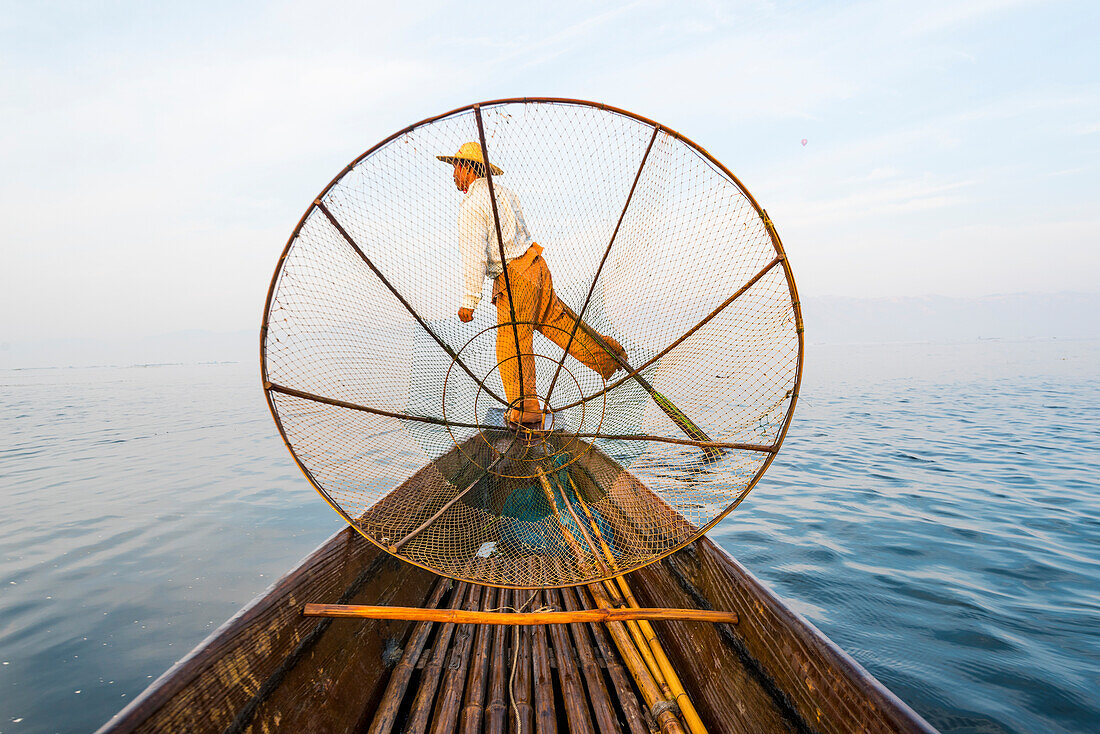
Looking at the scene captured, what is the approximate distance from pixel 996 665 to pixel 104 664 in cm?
473

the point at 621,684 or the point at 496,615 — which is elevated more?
the point at 496,615

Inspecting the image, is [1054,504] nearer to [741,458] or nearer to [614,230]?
[741,458]

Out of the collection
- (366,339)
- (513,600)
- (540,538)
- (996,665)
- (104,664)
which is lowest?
(104,664)

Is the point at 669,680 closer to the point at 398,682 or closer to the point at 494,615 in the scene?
the point at 494,615

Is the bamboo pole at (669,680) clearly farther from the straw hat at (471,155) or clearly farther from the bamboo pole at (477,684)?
the straw hat at (471,155)

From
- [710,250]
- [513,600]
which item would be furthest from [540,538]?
[710,250]

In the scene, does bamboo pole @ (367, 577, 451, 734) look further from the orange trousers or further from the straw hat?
the straw hat

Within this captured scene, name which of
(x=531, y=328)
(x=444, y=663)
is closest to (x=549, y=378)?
(x=531, y=328)

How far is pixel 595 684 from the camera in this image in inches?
73.0

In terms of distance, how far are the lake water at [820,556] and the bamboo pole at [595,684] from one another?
144 centimetres

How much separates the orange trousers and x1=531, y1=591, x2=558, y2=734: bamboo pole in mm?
1580

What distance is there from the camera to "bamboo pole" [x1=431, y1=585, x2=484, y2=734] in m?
1.66

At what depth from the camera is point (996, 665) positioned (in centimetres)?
238

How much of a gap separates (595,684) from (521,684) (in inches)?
11.1
